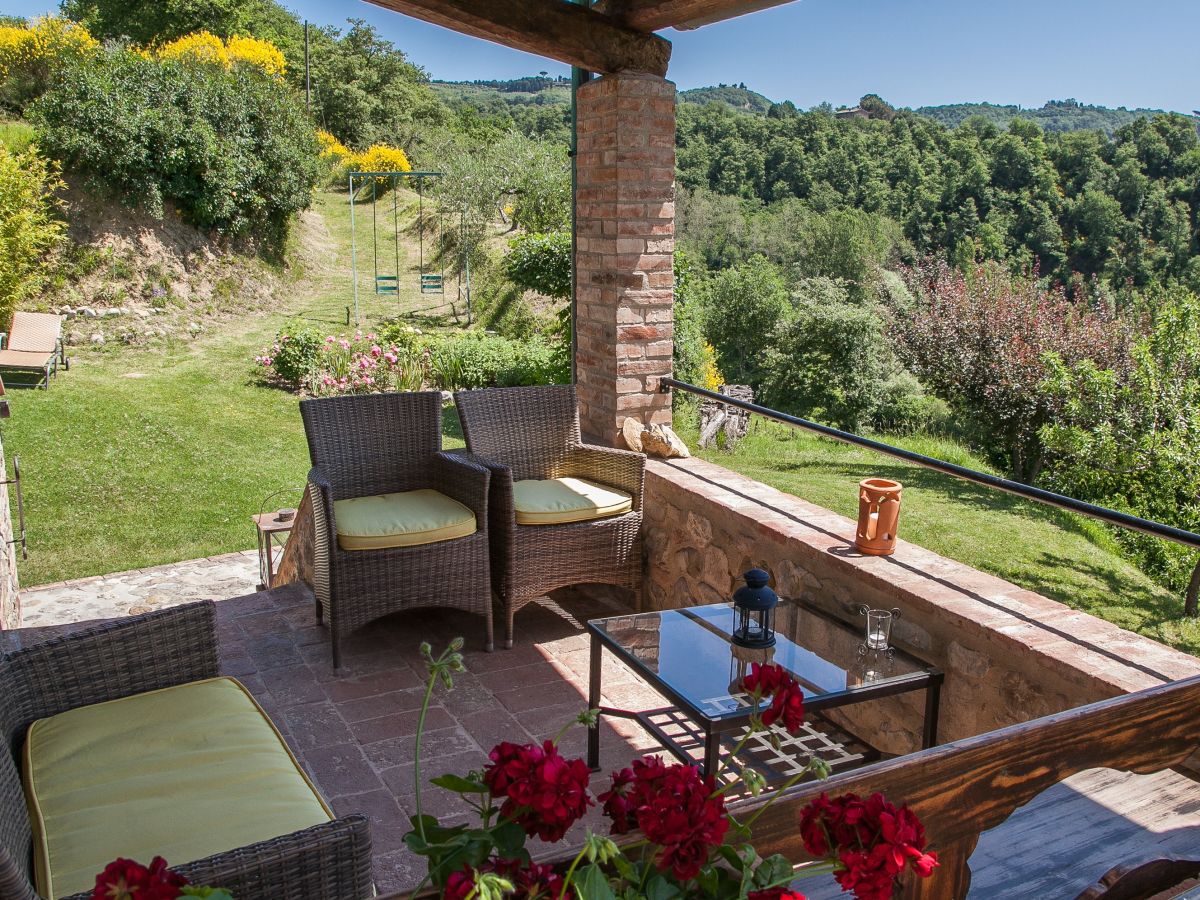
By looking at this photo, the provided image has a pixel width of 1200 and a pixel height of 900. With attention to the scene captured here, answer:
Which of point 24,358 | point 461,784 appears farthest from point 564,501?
point 24,358

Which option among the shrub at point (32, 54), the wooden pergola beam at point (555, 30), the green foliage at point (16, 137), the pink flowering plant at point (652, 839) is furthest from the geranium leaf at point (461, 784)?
the shrub at point (32, 54)

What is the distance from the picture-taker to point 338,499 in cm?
381

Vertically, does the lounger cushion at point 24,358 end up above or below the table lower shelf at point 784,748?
above

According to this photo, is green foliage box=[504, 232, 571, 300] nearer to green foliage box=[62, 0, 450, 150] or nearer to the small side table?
the small side table

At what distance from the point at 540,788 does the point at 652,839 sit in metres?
0.10

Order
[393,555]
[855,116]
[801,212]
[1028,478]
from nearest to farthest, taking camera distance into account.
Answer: [393,555], [1028,478], [801,212], [855,116]

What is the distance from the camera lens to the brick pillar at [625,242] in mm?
4105

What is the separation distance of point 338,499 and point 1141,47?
33582 mm

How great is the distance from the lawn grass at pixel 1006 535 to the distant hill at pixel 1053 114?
18607 millimetres

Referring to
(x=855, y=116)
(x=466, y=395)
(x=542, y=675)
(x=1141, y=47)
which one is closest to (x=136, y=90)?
(x=466, y=395)

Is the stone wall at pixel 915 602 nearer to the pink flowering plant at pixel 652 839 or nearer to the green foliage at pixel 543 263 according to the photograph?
the pink flowering plant at pixel 652 839

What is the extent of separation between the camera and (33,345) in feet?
34.2

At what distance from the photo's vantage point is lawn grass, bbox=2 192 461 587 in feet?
25.5

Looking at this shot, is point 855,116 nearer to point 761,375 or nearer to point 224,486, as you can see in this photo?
point 761,375
